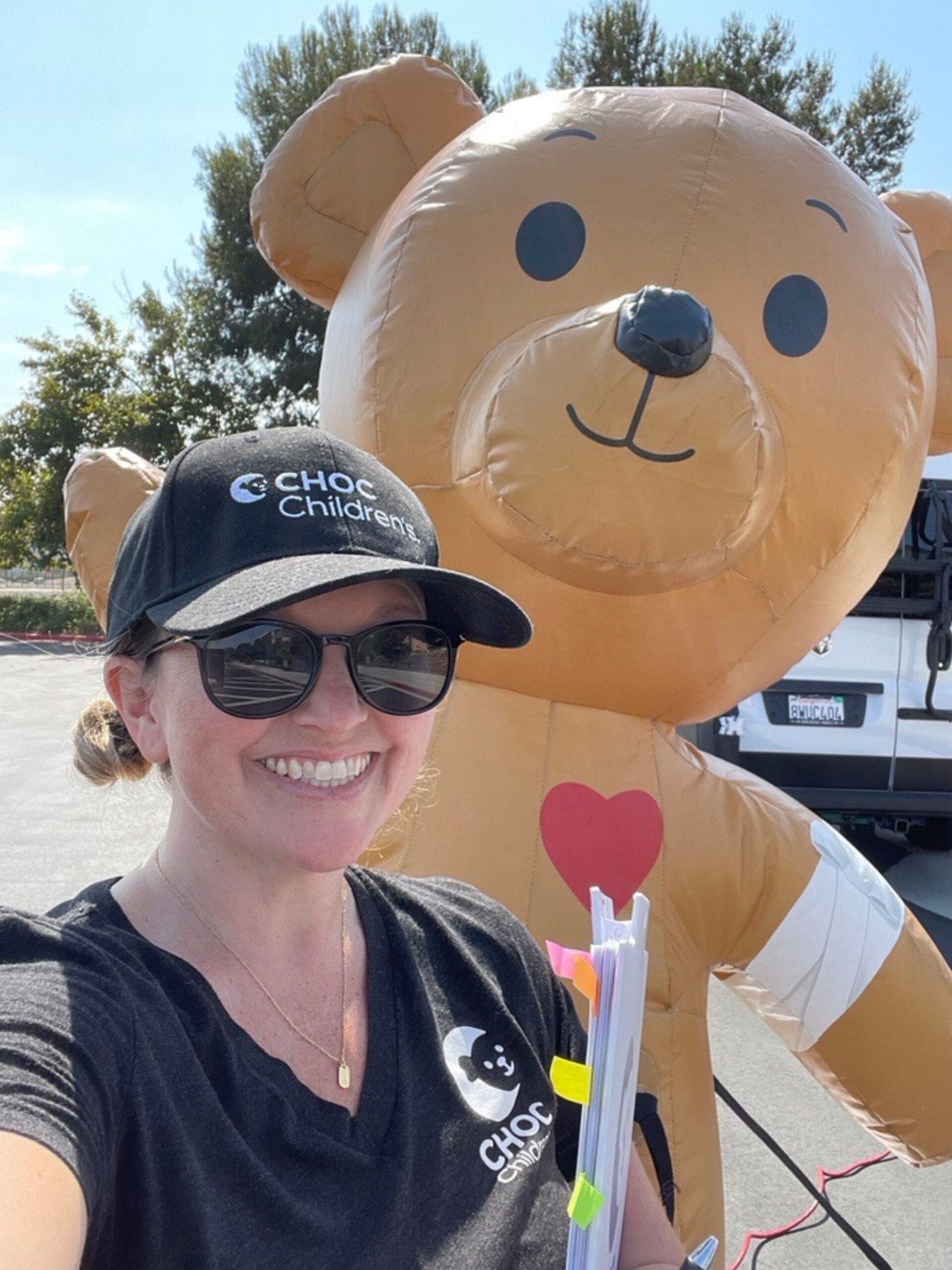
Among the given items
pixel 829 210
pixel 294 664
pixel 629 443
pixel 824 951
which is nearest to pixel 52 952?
pixel 294 664

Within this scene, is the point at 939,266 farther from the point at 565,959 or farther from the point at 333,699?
the point at 565,959

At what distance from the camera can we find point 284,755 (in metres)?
1.17

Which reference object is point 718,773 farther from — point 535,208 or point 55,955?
point 55,955

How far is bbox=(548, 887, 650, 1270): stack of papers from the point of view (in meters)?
0.96

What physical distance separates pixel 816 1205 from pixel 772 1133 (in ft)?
1.46

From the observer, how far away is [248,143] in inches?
764

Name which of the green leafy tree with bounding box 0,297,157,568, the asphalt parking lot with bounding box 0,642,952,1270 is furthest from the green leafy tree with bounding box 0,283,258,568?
the asphalt parking lot with bounding box 0,642,952,1270

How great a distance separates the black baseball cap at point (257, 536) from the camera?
3.56 feet

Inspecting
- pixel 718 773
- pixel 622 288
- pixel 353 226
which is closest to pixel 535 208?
pixel 622 288

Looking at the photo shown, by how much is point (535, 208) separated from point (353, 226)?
71 centimetres

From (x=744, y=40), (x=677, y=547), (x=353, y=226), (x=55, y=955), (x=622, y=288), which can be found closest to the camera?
(x=55, y=955)

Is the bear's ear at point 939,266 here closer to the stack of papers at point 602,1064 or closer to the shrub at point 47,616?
the stack of papers at point 602,1064

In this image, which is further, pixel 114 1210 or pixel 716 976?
pixel 716 976

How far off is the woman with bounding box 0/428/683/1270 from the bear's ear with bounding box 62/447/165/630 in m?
1.48
